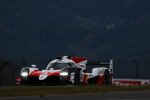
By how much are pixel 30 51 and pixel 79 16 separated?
2091 cm

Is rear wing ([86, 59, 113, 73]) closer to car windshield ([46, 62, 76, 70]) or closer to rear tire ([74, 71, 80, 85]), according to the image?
car windshield ([46, 62, 76, 70])

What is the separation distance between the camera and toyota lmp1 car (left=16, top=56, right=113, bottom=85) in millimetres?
27484

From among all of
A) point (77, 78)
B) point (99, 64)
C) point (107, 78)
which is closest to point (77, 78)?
point (77, 78)

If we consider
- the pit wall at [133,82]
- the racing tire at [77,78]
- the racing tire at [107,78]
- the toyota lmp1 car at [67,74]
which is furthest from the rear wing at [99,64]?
the pit wall at [133,82]

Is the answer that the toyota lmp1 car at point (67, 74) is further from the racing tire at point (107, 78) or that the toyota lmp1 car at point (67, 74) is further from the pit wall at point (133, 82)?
the pit wall at point (133, 82)

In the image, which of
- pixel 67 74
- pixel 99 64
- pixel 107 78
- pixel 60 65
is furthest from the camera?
pixel 99 64

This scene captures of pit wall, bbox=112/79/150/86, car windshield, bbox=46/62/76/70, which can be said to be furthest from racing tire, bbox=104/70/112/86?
pit wall, bbox=112/79/150/86

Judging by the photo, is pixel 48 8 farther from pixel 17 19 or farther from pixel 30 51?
pixel 30 51

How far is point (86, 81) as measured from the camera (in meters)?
29.8

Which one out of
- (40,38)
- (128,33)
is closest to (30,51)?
(40,38)

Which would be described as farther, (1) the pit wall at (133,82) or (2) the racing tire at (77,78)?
(1) the pit wall at (133,82)

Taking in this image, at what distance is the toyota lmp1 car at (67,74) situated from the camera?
90.2ft

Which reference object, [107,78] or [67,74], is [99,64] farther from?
[67,74]

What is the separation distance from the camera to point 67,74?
27312 mm
